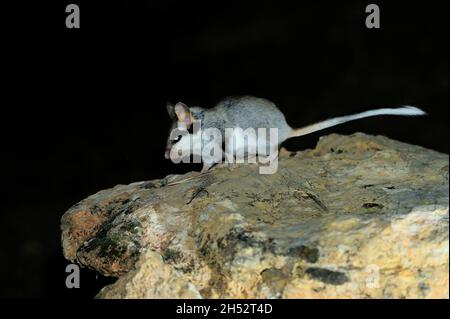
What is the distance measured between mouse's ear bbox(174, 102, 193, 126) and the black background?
10.5ft

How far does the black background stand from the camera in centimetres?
766

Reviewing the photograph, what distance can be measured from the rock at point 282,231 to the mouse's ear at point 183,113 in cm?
53

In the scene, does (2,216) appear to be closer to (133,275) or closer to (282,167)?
(282,167)

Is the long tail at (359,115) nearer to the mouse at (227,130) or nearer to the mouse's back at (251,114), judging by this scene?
the mouse at (227,130)

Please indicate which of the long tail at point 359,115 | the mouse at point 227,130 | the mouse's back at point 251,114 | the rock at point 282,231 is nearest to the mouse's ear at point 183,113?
the mouse at point 227,130

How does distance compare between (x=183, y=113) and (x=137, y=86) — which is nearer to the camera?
(x=183, y=113)

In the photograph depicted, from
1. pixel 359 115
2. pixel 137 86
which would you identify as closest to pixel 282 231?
pixel 359 115

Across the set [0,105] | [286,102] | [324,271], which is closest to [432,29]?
[286,102]

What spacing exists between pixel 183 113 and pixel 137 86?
4733mm

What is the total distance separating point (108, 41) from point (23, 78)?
1379 millimetres

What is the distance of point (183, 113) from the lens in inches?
156

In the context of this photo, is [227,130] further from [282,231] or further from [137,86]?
[137,86]

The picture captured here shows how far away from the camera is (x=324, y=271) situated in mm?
2242

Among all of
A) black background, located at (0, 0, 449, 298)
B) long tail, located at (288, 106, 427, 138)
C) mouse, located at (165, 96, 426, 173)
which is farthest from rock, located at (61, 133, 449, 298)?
black background, located at (0, 0, 449, 298)
